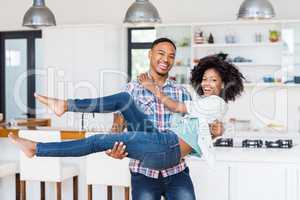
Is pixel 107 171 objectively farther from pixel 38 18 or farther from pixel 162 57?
pixel 38 18

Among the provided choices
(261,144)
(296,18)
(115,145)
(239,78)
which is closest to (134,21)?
(261,144)

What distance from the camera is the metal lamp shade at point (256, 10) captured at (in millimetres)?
5086

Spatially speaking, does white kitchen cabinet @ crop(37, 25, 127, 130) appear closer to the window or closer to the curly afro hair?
the window

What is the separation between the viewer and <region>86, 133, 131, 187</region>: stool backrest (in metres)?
4.30

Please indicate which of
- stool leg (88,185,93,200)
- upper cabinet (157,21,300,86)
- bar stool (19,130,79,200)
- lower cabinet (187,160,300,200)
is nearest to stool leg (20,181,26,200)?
bar stool (19,130,79,200)

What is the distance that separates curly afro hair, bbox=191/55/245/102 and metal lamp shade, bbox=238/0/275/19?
1.85 meters

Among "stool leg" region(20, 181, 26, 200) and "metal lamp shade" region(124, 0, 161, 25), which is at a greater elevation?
"metal lamp shade" region(124, 0, 161, 25)

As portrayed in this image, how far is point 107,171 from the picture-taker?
4348 mm

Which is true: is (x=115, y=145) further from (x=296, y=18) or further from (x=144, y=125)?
(x=296, y=18)

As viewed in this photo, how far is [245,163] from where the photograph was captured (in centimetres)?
408

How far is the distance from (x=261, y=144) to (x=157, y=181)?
1635 mm

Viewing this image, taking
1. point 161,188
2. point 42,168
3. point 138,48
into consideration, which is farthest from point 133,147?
point 138,48

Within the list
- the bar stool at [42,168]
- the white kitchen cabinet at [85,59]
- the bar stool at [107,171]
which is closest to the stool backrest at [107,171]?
the bar stool at [107,171]

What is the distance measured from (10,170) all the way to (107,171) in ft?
3.52
